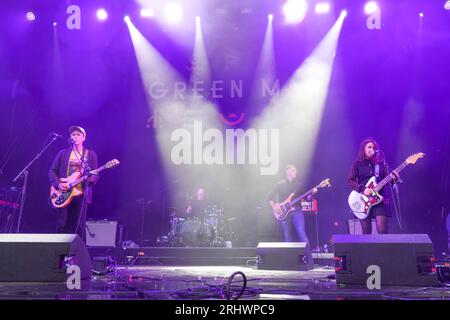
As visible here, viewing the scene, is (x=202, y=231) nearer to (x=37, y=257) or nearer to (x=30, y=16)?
(x=30, y=16)

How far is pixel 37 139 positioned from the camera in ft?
33.7

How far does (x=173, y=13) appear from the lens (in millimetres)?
10008

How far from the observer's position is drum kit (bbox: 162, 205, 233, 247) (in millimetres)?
9836

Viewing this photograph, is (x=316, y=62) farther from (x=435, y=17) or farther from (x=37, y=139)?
(x=37, y=139)

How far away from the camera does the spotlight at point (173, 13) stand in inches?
389

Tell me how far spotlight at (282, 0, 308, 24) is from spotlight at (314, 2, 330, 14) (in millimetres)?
233

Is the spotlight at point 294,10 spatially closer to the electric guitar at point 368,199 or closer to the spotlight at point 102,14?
the spotlight at point 102,14

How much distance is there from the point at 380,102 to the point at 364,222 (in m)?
5.09

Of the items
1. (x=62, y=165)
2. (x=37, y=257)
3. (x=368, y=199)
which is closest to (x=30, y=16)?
(x=62, y=165)

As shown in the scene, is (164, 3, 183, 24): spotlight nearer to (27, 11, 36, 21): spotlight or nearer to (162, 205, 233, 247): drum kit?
(27, 11, 36, 21): spotlight

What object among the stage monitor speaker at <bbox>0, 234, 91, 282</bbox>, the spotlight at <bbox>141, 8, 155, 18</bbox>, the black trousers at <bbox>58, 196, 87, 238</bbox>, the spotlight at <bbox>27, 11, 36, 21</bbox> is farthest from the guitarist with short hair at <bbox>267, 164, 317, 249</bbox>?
the spotlight at <bbox>27, 11, 36, 21</bbox>
